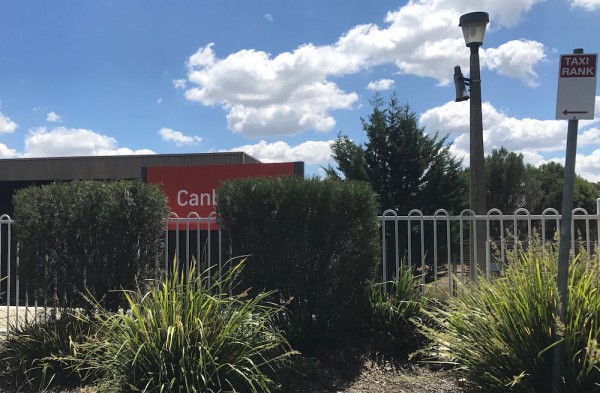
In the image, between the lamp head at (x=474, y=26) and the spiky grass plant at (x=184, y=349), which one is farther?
the lamp head at (x=474, y=26)

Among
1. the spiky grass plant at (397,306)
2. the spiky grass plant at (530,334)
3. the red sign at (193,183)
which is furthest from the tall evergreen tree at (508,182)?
the spiky grass plant at (530,334)

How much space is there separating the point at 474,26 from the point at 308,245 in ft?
15.5

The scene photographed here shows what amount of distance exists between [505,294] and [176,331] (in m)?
2.45

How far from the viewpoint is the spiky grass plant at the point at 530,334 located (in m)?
3.66

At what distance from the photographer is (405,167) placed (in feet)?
39.2

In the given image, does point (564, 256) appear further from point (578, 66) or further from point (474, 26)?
point (474, 26)

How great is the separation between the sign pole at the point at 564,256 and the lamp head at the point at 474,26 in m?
4.46

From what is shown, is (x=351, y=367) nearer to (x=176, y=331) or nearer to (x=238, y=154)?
(x=176, y=331)

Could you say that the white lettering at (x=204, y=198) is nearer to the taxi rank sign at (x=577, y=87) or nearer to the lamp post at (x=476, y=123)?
the lamp post at (x=476, y=123)

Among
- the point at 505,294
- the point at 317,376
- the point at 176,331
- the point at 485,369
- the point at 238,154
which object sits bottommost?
the point at 317,376

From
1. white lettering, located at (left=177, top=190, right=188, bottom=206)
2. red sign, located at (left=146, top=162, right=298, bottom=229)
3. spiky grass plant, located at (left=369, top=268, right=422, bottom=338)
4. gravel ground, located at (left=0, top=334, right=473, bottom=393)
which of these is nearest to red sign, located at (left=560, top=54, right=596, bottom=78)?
gravel ground, located at (left=0, top=334, right=473, bottom=393)

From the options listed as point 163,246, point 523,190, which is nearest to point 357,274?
point 163,246

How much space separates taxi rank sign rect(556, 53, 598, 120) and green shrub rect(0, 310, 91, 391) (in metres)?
4.37

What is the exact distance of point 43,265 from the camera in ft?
18.2
